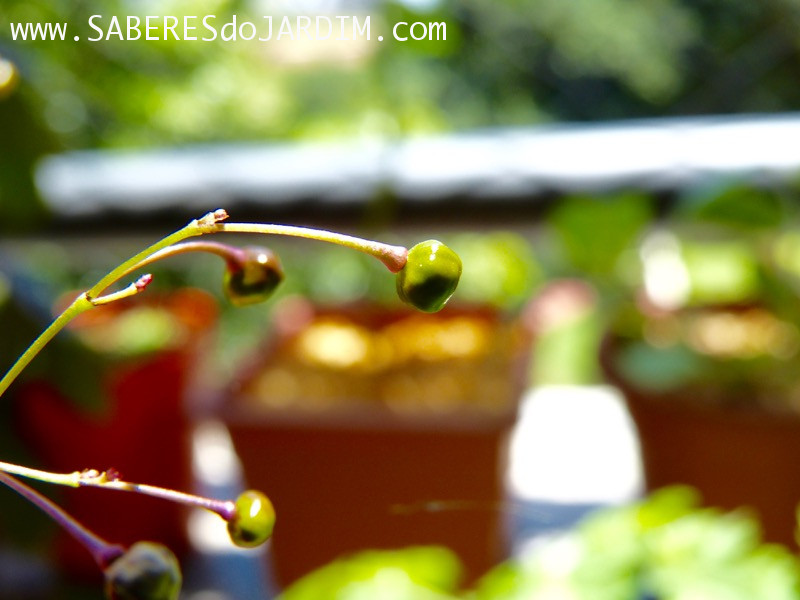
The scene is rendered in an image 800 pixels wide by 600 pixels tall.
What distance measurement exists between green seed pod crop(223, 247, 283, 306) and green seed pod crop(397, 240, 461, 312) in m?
0.03

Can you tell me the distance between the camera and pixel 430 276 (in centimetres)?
11

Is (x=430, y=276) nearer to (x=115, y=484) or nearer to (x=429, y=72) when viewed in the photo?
(x=115, y=484)

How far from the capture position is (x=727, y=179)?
641 millimetres

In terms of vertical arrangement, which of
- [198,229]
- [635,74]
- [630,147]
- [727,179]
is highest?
[635,74]

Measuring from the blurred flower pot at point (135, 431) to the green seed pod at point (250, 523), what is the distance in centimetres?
55

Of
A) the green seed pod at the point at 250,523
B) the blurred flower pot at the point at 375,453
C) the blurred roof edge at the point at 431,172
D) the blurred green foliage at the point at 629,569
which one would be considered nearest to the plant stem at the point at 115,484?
the green seed pod at the point at 250,523

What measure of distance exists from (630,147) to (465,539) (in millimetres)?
430

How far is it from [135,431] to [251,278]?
649 millimetres

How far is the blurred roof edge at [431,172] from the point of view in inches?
29.4

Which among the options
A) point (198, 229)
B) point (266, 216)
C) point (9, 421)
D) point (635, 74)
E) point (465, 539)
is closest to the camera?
point (198, 229)

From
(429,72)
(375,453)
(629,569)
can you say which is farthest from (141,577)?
(429,72)

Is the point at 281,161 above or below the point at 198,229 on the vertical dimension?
above

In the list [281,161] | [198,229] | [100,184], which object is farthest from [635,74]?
[198,229]

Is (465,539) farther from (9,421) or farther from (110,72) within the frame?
(110,72)
